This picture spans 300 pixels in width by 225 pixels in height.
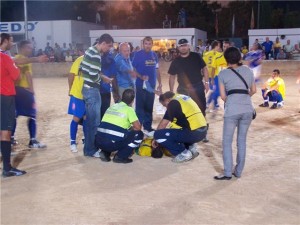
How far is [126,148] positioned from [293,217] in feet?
9.11

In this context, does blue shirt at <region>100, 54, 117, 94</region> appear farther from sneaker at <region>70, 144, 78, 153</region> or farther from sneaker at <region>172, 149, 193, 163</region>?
sneaker at <region>172, 149, 193, 163</region>

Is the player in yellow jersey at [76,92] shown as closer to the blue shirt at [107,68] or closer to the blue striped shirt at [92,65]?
the blue striped shirt at [92,65]

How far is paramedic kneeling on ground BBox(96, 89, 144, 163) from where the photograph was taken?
6.14m

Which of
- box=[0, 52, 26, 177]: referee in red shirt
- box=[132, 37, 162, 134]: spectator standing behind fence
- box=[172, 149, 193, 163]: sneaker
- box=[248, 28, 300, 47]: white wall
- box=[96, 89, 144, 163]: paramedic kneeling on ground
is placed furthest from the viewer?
box=[248, 28, 300, 47]: white wall

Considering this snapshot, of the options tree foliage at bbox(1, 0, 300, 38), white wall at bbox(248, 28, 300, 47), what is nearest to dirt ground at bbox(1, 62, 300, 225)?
white wall at bbox(248, 28, 300, 47)

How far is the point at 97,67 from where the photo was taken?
628cm

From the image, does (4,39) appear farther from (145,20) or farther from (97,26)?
(145,20)

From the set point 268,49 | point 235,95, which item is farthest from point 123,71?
point 268,49

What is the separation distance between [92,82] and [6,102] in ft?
4.37

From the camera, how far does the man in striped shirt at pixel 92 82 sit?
627 centimetres

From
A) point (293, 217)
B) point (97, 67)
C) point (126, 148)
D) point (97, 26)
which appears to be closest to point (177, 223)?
point (293, 217)

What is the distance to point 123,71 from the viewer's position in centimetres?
763

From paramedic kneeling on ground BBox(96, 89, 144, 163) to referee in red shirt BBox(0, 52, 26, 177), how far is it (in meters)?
1.32

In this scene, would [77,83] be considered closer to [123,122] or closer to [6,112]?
[123,122]
